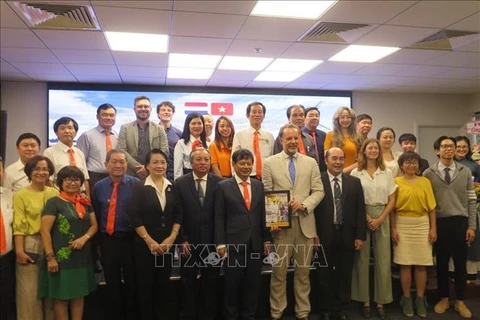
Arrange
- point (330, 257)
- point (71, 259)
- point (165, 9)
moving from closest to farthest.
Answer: point (71, 259) < point (330, 257) < point (165, 9)

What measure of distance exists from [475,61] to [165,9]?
4837 millimetres

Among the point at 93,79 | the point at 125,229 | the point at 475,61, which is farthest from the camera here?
the point at 93,79

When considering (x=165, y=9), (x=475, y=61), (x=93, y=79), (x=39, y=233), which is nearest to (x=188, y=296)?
(x=39, y=233)

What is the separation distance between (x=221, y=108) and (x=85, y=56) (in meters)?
2.89

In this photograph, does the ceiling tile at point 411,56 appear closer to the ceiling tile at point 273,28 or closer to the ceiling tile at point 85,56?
the ceiling tile at point 273,28

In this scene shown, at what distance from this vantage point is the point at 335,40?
15.4ft

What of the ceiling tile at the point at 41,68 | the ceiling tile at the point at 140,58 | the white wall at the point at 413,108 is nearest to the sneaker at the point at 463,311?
the ceiling tile at the point at 140,58

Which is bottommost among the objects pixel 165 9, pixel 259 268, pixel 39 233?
pixel 259 268

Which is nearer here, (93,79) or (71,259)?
(71,259)

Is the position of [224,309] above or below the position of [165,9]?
below

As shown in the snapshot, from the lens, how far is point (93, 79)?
6590 millimetres

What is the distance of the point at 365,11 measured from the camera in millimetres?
3773

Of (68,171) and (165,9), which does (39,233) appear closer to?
(68,171)

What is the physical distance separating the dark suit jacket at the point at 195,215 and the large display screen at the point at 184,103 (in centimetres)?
415
